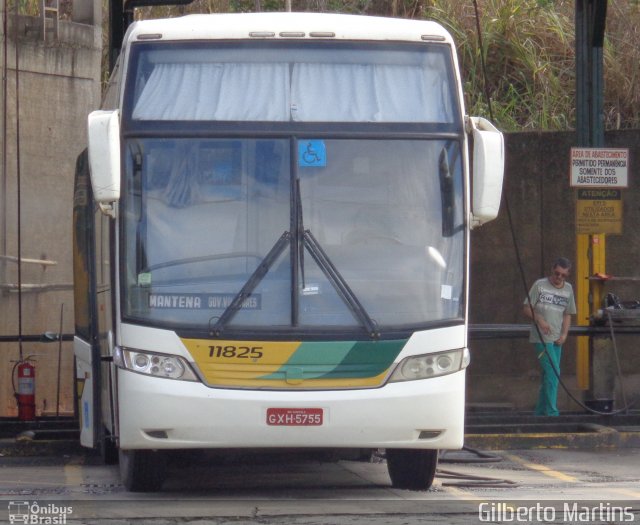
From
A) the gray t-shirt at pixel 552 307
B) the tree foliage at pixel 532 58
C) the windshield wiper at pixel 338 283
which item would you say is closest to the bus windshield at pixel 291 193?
the windshield wiper at pixel 338 283

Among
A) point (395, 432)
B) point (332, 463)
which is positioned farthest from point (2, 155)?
point (395, 432)

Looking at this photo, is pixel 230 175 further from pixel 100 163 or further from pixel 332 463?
pixel 332 463

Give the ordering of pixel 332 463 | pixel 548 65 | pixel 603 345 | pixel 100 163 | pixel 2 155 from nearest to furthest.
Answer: pixel 100 163 → pixel 332 463 → pixel 603 345 → pixel 2 155 → pixel 548 65

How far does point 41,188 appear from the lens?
15078 millimetres

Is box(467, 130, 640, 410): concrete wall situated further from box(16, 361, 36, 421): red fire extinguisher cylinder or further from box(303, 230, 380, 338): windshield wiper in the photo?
box(303, 230, 380, 338): windshield wiper

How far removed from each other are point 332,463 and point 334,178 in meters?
3.21

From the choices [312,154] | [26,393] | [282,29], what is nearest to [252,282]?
[312,154]

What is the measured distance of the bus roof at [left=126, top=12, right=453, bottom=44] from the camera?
7930mm

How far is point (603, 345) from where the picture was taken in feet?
41.1

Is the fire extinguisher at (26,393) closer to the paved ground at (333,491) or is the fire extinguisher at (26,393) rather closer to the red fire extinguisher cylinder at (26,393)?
the red fire extinguisher cylinder at (26,393)

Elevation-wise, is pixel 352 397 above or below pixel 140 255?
below

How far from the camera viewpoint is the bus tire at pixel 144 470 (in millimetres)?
8078

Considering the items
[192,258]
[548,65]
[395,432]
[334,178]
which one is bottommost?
[395,432]

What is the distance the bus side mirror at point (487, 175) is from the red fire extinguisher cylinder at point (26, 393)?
552cm
